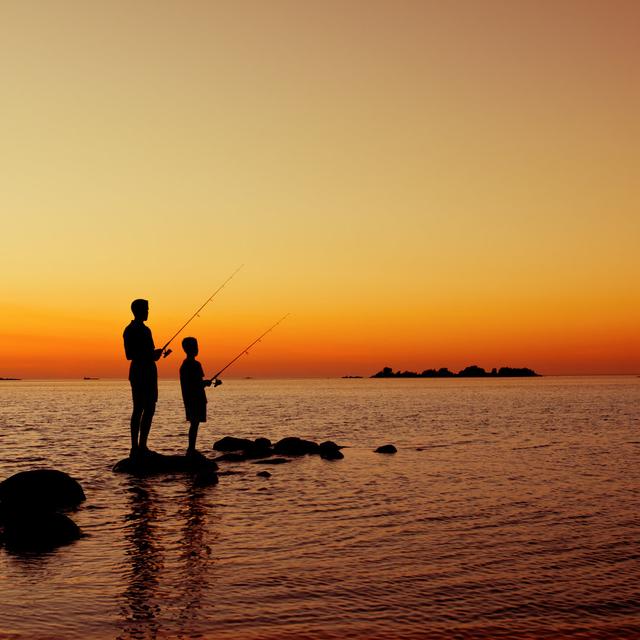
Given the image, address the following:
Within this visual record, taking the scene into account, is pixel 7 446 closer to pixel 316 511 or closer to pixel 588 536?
pixel 316 511

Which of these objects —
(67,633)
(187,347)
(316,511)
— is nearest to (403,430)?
(187,347)

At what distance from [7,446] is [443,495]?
1616 cm

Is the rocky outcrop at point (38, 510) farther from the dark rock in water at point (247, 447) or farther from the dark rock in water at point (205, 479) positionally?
the dark rock in water at point (247, 447)

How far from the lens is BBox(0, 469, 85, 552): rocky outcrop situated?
9336mm

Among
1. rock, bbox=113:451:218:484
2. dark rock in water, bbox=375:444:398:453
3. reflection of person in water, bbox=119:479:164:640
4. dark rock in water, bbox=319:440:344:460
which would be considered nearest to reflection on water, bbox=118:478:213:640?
reflection of person in water, bbox=119:479:164:640

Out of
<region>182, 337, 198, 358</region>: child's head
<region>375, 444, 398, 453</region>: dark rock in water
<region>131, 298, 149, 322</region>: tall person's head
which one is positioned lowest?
<region>375, 444, 398, 453</region>: dark rock in water

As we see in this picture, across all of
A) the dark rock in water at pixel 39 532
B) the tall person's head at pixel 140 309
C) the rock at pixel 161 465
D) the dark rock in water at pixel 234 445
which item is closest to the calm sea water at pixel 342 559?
the dark rock in water at pixel 39 532

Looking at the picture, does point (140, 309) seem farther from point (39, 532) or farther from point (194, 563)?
point (194, 563)

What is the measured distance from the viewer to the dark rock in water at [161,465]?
637 inches

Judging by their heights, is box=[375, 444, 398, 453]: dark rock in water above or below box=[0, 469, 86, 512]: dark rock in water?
below

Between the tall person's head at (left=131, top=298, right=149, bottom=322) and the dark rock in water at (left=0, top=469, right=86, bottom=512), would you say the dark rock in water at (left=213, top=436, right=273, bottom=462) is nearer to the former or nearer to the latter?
the tall person's head at (left=131, top=298, right=149, bottom=322)

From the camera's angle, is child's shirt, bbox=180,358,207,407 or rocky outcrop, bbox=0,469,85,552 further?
child's shirt, bbox=180,358,207,407

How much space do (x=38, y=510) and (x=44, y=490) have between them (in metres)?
2.14

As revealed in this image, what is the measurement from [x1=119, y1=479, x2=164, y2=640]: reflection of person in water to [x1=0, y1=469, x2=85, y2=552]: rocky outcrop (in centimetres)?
90
